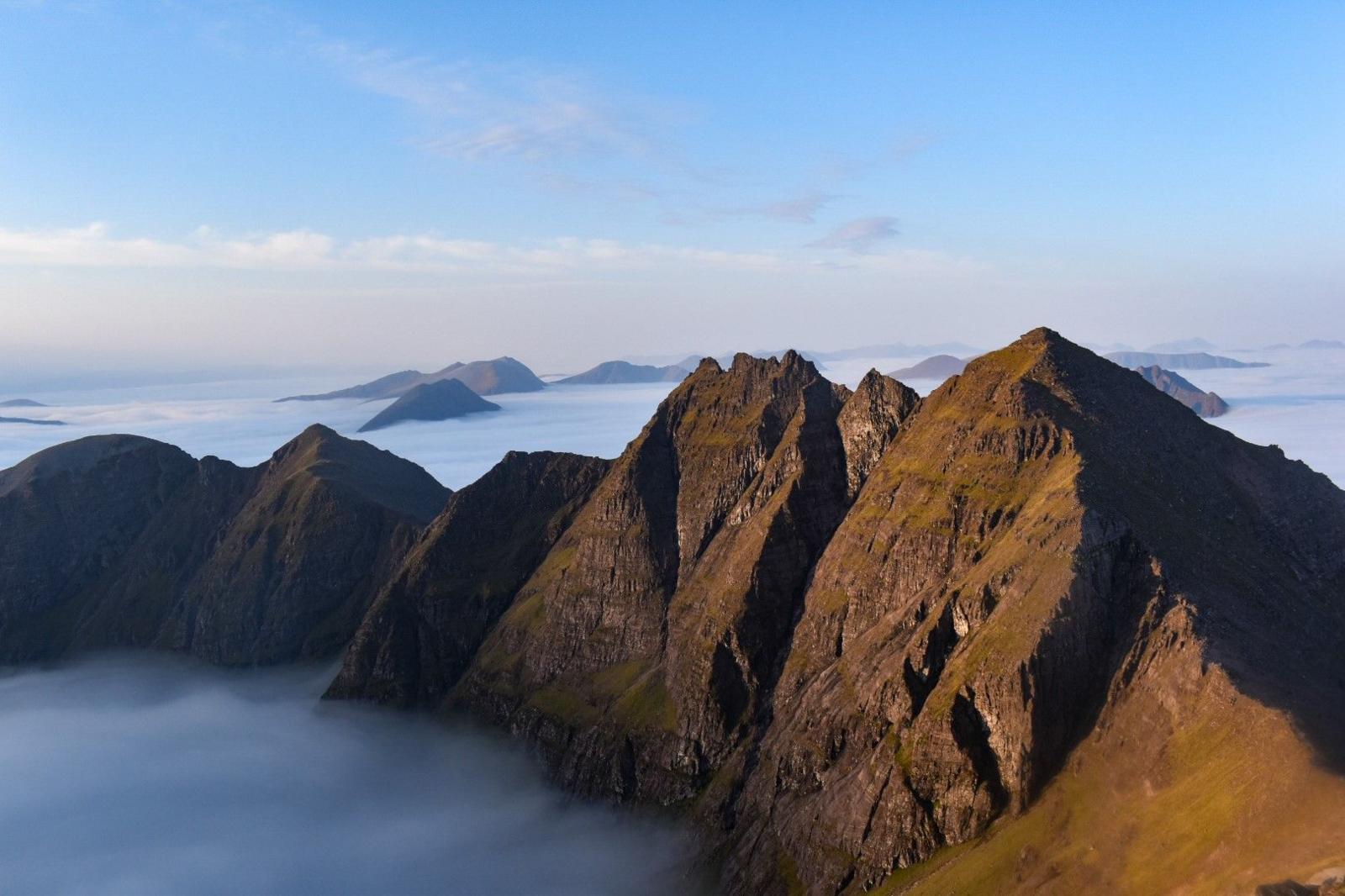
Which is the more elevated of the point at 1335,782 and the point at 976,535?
the point at 976,535

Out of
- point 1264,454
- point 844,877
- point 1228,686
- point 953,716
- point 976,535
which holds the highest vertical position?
point 1264,454

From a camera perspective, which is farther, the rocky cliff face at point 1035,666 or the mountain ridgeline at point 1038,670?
the rocky cliff face at point 1035,666

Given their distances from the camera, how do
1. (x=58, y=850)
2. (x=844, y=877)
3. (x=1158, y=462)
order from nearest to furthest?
(x=844, y=877)
(x=1158, y=462)
(x=58, y=850)

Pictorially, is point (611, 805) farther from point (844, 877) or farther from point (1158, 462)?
point (1158, 462)

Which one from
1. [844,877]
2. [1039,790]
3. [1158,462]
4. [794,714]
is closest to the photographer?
[1039,790]

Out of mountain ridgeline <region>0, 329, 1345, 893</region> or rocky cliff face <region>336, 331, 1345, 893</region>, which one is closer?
mountain ridgeline <region>0, 329, 1345, 893</region>

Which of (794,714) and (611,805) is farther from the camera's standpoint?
(611,805)

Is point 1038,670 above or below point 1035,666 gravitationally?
below

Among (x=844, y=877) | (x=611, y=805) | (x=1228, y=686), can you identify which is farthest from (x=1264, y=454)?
(x=611, y=805)

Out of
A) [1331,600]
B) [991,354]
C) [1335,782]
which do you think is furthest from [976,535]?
[1335,782]

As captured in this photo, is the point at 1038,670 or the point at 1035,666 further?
the point at 1038,670

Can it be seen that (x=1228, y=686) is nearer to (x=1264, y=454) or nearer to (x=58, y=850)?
(x=1264, y=454)
